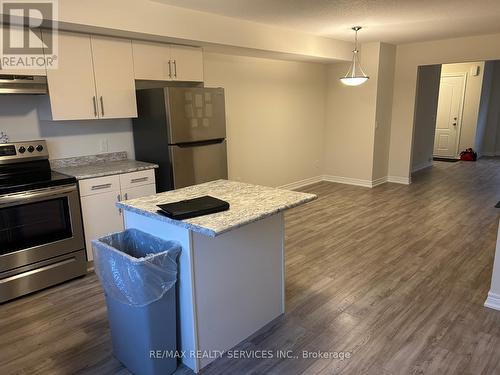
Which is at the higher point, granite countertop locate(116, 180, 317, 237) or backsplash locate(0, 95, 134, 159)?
backsplash locate(0, 95, 134, 159)

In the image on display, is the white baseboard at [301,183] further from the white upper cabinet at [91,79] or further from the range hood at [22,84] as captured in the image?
the range hood at [22,84]

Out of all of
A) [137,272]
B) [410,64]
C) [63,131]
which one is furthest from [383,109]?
[137,272]

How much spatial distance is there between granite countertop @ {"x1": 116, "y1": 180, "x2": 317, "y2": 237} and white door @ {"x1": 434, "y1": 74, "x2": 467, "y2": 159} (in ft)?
26.9

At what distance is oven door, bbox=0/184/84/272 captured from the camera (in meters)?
2.75

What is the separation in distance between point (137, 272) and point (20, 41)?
→ 2.28 meters

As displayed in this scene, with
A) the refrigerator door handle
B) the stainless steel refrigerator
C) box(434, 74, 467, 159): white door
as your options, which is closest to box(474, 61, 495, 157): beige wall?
→ box(434, 74, 467, 159): white door

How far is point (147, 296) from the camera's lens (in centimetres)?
183

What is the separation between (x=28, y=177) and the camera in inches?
118

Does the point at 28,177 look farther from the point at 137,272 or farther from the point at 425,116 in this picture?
the point at 425,116

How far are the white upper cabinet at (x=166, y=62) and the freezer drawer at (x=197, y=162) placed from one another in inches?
30.4

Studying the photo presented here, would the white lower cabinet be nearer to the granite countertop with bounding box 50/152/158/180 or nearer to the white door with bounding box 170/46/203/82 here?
the granite countertop with bounding box 50/152/158/180

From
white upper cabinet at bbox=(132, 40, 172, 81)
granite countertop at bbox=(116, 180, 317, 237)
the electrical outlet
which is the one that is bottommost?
granite countertop at bbox=(116, 180, 317, 237)

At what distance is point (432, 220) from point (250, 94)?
9.82ft

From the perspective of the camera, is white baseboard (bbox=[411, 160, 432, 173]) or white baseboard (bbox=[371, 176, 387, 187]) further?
white baseboard (bbox=[411, 160, 432, 173])
